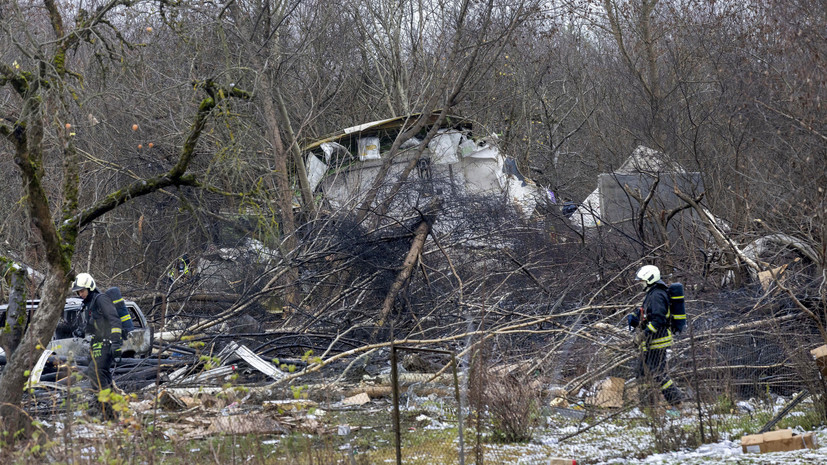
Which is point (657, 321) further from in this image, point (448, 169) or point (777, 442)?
point (448, 169)

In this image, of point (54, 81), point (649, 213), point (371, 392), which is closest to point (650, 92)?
point (649, 213)

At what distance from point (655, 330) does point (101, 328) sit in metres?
5.68

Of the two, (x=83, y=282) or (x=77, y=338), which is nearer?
(x=83, y=282)

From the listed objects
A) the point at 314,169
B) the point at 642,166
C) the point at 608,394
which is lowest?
the point at 608,394

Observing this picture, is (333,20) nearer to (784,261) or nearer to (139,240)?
(139,240)

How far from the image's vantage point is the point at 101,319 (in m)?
8.35

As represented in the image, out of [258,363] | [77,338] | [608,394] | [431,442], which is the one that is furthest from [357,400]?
[77,338]

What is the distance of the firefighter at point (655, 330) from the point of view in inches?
306

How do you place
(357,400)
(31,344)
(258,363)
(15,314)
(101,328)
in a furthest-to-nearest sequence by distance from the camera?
(258,363) < (357,400) < (101,328) < (15,314) < (31,344)

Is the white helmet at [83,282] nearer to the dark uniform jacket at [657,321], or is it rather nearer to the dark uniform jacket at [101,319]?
the dark uniform jacket at [101,319]

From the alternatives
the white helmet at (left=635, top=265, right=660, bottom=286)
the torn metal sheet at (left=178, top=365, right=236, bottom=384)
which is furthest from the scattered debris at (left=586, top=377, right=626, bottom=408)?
the torn metal sheet at (left=178, top=365, right=236, bottom=384)

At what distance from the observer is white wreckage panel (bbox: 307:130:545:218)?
15.9m

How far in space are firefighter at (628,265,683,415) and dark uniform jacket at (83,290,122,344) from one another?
17.4 feet

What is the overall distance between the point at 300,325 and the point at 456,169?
25.4ft
